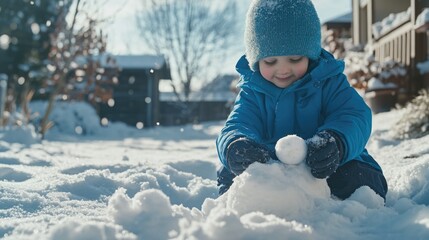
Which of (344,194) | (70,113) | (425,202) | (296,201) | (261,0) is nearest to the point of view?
(296,201)

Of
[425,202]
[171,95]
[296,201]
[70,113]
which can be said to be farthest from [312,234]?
[171,95]

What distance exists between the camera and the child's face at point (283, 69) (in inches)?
82.1

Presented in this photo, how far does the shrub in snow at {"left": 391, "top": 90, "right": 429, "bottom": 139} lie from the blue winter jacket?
8.35ft

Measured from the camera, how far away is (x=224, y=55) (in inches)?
986

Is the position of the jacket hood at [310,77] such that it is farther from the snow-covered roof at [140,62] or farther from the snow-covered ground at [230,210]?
the snow-covered roof at [140,62]

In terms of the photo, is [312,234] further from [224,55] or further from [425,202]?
[224,55]

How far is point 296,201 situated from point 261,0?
1.11 m

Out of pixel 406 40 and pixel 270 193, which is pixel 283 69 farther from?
pixel 406 40

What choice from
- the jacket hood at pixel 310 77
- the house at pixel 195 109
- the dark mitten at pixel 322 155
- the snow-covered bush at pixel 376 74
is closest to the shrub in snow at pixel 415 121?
the snow-covered bush at pixel 376 74

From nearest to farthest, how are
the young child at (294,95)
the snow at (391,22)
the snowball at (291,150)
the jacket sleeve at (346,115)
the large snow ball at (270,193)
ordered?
the large snow ball at (270,193), the snowball at (291,150), the jacket sleeve at (346,115), the young child at (294,95), the snow at (391,22)

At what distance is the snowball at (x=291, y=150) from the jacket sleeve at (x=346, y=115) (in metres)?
0.26

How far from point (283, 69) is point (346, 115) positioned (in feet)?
1.09

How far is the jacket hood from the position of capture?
2.07 m

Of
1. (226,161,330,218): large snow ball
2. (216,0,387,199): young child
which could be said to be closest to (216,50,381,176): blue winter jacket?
(216,0,387,199): young child
